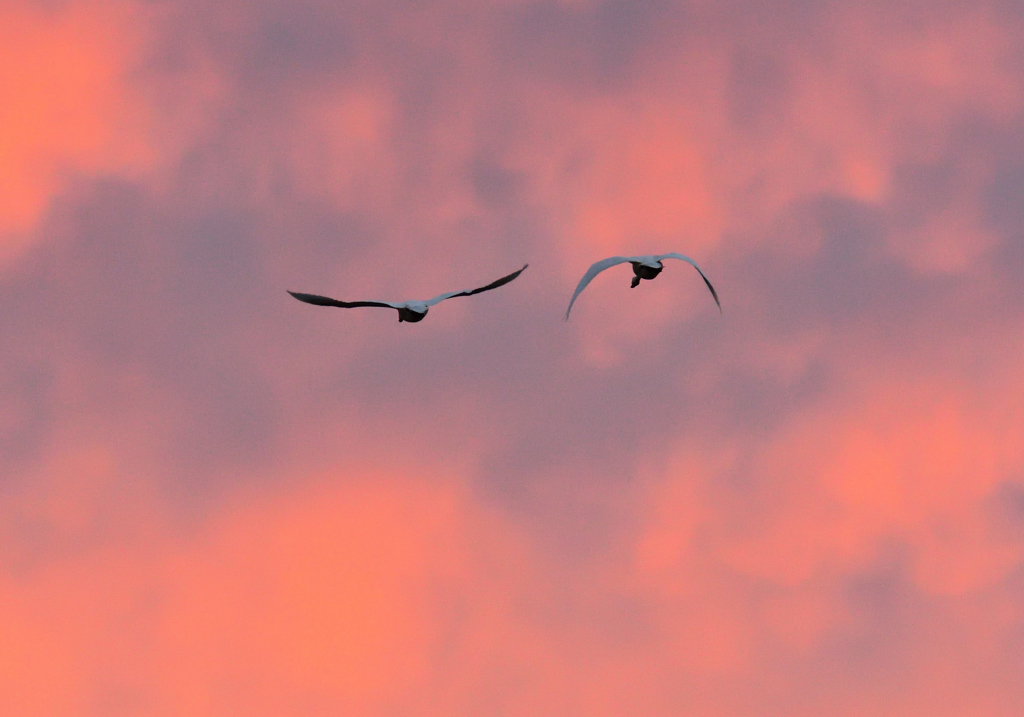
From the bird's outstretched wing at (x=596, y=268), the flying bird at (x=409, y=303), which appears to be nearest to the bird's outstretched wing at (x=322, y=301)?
the flying bird at (x=409, y=303)

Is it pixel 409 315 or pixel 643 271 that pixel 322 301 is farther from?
pixel 643 271

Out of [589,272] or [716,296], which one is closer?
[589,272]

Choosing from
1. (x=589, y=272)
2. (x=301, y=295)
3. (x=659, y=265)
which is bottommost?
(x=301, y=295)

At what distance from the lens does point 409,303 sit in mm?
56438

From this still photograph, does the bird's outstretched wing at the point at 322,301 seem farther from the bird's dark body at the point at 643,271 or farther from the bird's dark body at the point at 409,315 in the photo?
the bird's dark body at the point at 643,271

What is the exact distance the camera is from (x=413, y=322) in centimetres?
5609

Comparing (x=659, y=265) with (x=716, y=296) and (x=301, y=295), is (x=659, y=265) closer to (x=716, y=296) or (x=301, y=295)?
(x=716, y=296)

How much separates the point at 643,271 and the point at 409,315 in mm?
12923

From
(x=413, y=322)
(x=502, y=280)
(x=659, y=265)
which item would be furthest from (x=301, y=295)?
(x=659, y=265)

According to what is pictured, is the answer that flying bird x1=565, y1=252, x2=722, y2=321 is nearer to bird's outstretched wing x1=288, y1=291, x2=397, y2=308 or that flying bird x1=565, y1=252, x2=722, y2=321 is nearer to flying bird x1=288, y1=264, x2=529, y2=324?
flying bird x1=288, y1=264, x2=529, y2=324

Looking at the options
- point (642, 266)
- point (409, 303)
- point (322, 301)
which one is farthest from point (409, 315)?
point (642, 266)

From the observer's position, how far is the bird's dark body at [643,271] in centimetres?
5991

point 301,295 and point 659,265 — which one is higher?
point 659,265

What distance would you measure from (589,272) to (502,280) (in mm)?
6261
